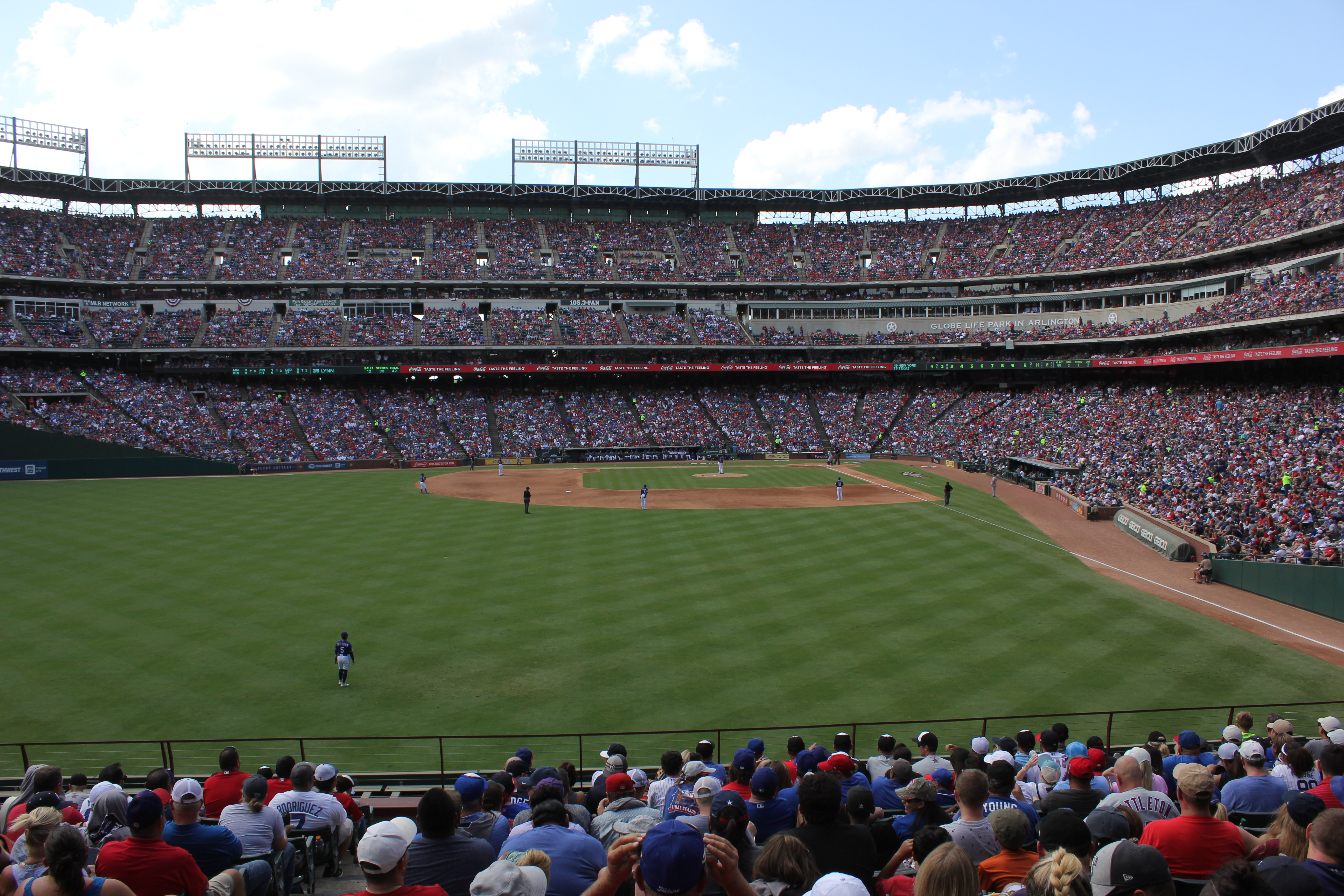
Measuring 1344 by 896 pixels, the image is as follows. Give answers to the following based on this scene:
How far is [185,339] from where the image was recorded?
6341 centimetres

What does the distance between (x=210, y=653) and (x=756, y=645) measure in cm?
1314

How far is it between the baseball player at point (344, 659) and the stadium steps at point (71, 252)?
6867 cm

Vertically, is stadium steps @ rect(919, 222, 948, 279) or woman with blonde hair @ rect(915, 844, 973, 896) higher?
stadium steps @ rect(919, 222, 948, 279)

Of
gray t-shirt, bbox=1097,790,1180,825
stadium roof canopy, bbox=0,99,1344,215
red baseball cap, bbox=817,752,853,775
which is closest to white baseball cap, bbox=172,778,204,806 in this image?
red baseball cap, bbox=817,752,853,775

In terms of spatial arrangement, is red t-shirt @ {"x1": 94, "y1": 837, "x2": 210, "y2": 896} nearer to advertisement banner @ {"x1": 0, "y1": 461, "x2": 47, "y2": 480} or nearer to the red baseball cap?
the red baseball cap

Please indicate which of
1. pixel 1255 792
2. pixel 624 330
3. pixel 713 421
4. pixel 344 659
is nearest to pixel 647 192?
pixel 624 330

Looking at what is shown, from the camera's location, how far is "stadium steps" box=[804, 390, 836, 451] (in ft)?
216

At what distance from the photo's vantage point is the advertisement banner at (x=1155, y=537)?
92.9 ft

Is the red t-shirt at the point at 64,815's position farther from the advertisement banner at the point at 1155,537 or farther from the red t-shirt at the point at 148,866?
the advertisement banner at the point at 1155,537

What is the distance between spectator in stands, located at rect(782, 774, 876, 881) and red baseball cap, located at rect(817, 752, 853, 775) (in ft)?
9.03

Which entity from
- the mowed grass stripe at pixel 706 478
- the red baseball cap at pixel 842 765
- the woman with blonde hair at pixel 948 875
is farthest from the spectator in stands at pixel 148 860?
the mowed grass stripe at pixel 706 478

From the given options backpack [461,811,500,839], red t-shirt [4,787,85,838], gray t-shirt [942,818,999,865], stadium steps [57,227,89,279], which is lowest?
red t-shirt [4,787,85,838]

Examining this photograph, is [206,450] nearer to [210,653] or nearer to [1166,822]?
[210,653]

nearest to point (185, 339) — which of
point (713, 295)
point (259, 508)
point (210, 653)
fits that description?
point (259, 508)
